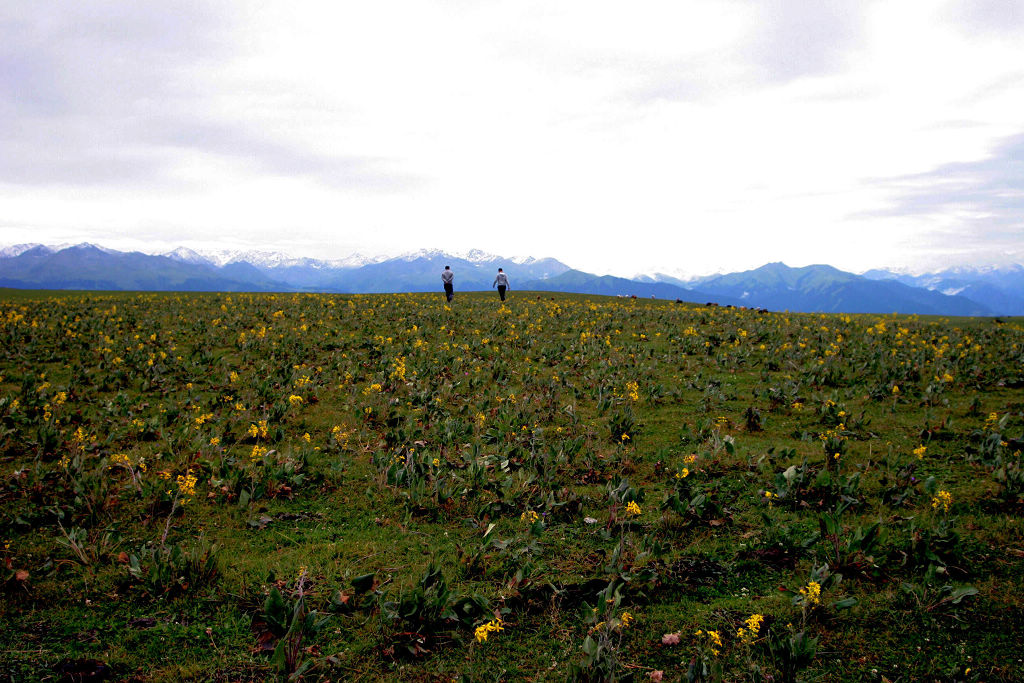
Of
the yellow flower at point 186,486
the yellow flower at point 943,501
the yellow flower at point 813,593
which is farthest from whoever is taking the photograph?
the yellow flower at point 186,486

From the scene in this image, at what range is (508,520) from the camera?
22.2 ft

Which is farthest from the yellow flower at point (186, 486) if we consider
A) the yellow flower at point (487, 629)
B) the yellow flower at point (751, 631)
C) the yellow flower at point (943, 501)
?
the yellow flower at point (943, 501)

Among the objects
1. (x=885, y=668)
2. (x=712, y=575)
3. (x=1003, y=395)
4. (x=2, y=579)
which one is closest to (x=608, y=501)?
(x=712, y=575)

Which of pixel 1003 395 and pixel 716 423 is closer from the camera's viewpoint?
pixel 716 423

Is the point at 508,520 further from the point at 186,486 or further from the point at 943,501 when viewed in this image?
the point at 943,501

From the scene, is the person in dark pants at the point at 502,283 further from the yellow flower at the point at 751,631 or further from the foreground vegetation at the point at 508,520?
the yellow flower at the point at 751,631

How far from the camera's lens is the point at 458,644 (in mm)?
4469

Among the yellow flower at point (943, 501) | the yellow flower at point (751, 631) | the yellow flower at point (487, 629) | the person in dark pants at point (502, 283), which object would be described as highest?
the person in dark pants at point (502, 283)

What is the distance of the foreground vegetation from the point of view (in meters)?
4.23

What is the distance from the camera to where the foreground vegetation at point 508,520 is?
4230 millimetres

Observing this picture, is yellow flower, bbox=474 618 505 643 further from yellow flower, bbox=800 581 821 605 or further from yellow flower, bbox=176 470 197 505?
yellow flower, bbox=176 470 197 505

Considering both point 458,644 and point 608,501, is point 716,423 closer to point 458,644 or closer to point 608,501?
point 608,501

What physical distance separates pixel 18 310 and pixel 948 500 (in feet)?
96.3

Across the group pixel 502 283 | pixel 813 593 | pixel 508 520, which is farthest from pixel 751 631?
pixel 502 283
